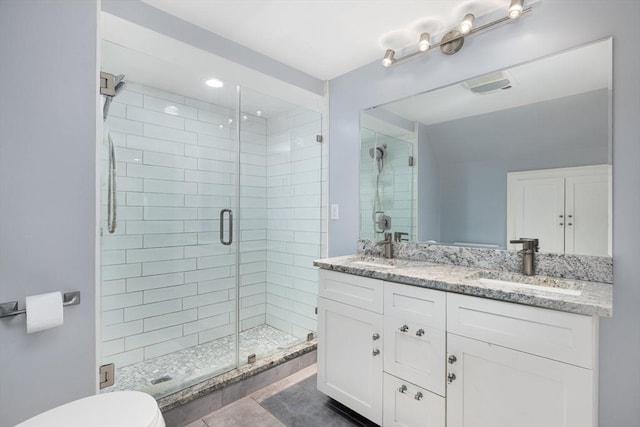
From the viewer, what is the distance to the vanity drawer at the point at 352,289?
63.5 inches

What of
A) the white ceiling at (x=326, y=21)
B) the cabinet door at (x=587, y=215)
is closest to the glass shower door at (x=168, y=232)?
the white ceiling at (x=326, y=21)

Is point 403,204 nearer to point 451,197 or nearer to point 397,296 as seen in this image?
point 451,197

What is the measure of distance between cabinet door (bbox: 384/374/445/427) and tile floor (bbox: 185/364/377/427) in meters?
0.24

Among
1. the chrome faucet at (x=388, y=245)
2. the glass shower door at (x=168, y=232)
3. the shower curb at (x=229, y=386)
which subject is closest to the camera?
the shower curb at (x=229, y=386)

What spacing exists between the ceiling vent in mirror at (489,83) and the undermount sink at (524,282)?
1006 mm

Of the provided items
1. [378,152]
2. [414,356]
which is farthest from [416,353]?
[378,152]

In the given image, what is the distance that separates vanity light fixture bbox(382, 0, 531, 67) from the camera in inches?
58.9

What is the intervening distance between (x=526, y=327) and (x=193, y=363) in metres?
2.07

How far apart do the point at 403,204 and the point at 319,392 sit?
4.51 feet

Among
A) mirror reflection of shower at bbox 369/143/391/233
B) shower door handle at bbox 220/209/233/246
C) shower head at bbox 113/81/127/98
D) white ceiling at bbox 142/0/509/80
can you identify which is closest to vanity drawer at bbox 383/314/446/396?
mirror reflection of shower at bbox 369/143/391/233

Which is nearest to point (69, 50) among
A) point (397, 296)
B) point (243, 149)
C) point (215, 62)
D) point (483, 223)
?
point (215, 62)

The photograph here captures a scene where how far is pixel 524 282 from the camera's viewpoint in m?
1.47

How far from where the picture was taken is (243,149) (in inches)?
101

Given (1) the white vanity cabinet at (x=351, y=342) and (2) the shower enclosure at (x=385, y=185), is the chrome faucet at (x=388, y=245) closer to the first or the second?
(2) the shower enclosure at (x=385, y=185)
